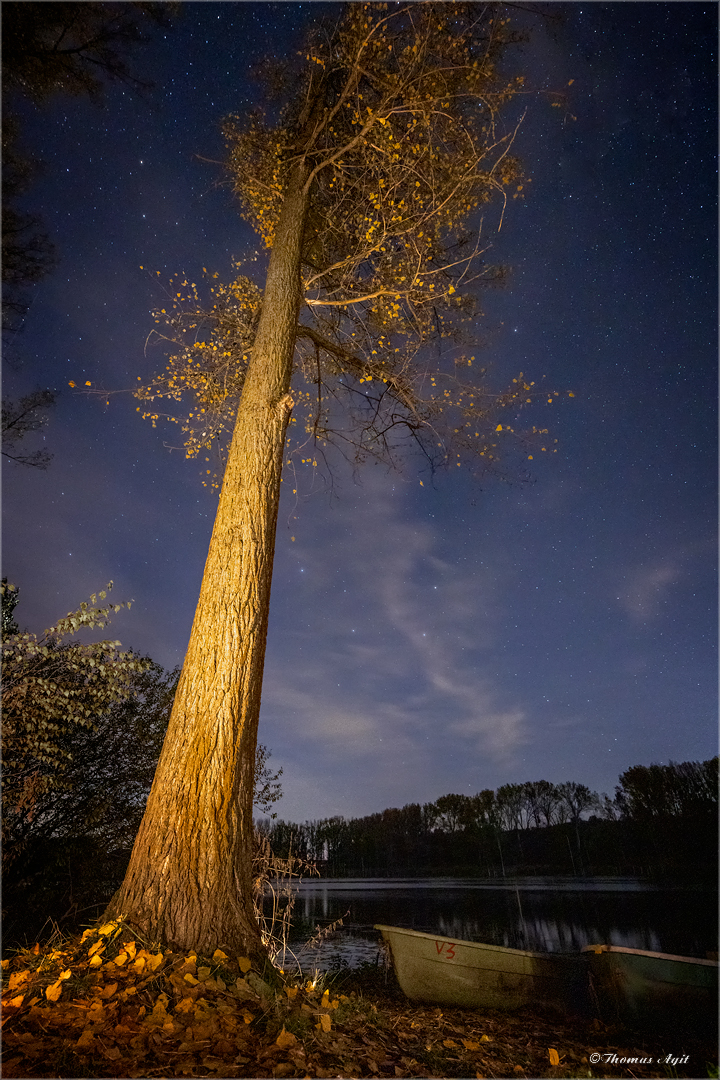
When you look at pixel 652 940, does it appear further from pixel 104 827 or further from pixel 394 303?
pixel 394 303

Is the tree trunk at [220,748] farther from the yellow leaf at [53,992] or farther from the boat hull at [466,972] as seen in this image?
the boat hull at [466,972]

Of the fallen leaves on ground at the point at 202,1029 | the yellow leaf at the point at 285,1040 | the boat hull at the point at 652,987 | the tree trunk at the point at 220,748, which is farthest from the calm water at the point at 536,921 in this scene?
the yellow leaf at the point at 285,1040

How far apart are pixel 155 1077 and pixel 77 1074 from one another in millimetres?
300

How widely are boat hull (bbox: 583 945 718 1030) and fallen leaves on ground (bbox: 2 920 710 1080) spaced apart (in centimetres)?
644

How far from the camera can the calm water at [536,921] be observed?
758 inches

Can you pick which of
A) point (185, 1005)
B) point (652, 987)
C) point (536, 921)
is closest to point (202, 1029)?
point (185, 1005)

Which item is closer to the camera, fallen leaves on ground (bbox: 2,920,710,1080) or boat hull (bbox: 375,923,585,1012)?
fallen leaves on ground (bbox: 2,920,710,1080)

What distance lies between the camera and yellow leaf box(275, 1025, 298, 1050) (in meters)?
2.19

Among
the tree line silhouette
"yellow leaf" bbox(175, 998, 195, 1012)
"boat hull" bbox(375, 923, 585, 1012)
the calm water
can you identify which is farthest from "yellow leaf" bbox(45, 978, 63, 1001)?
the tree line silhouette

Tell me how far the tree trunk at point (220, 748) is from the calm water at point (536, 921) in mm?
13028

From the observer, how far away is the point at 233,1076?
197 centimetres

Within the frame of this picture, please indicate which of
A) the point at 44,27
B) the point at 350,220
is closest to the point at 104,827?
the point at 350,220

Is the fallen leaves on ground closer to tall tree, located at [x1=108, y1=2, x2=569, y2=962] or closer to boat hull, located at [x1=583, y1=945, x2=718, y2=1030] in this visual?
tall tree, located at [x1=108, y1=2, x2=569, y2=962]

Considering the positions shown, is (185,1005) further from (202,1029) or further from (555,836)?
(555,836)
